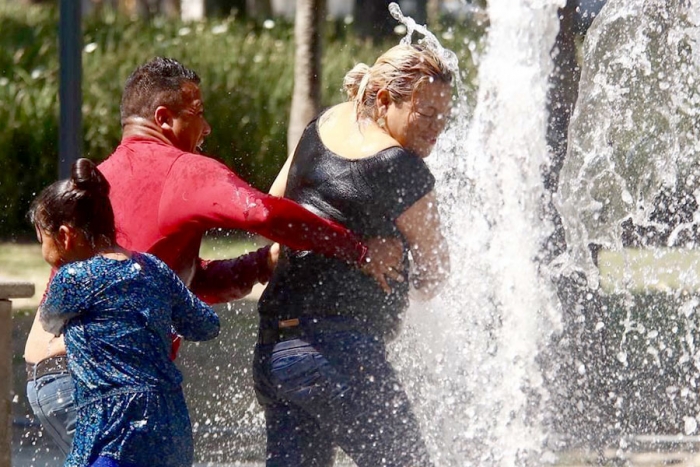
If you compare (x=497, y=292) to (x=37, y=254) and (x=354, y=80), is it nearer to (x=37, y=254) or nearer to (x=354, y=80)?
(x=354, y=80)

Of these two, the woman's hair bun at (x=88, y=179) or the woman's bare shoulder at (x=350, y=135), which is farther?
the woman's bare shoulder at (x=350, y=135)

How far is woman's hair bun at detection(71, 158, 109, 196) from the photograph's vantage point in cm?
341

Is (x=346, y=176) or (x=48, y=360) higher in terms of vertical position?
(x=346, y=176)

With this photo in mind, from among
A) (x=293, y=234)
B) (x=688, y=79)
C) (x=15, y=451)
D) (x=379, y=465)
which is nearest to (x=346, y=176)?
(x=293, y=234)

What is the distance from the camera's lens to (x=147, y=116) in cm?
381

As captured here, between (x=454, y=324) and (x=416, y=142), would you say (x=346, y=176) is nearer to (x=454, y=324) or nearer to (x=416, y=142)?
(x=416, y=142)

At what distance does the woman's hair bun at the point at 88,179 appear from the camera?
3.41m

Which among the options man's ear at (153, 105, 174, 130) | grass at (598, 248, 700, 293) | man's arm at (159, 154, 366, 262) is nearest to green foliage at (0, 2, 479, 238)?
grass at (598, 248, 700, 293)

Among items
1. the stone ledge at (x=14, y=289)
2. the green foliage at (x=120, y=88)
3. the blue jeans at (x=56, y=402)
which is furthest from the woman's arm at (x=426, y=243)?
the green foliage at (x=120, y=88)

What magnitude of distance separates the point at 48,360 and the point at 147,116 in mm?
722

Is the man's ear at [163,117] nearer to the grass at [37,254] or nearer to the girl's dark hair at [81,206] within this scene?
the girl's dark hair at [81,206]

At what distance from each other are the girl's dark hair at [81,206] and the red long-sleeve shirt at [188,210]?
22 cm

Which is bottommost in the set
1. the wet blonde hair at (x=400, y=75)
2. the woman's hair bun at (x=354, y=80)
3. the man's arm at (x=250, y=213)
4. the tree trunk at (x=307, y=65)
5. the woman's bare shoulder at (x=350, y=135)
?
the tree trunk at (x=307, y=65)

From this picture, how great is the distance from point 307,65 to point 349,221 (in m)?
6.96
